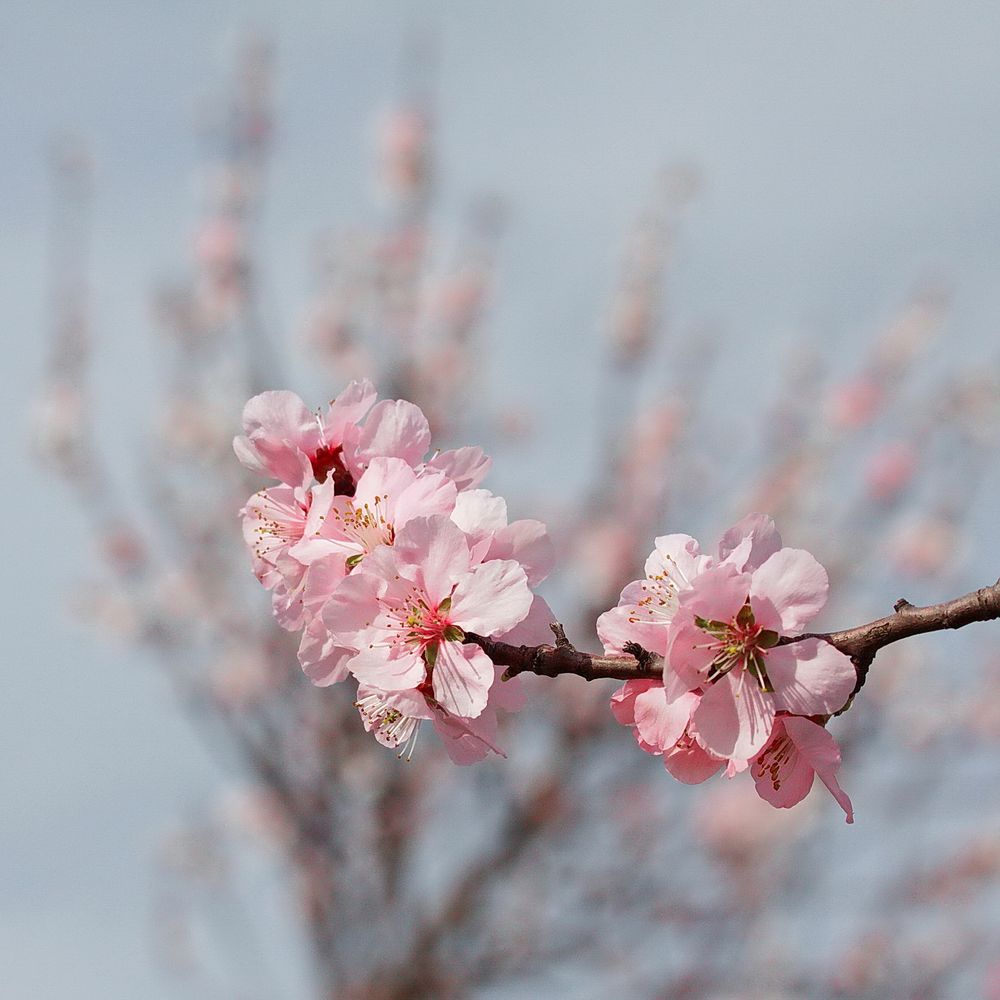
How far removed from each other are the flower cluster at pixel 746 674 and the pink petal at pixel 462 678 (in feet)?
A: 0.47

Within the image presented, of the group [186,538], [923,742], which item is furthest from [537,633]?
[923,742]

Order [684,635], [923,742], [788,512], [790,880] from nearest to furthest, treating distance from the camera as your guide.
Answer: [684,635], [790,880], [788,512], [923,742]

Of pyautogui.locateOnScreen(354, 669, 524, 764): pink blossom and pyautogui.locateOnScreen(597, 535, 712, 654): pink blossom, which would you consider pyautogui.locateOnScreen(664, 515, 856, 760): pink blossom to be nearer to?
pyautogui.locateOnScreen(597, 535, 712, 654): pink blossom

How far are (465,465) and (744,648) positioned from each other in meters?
0.44

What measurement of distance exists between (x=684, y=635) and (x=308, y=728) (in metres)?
4.85

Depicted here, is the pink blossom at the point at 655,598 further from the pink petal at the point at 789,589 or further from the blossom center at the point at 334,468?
the blossom center at the point at 334,468

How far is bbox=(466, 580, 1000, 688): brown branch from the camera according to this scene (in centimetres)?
112

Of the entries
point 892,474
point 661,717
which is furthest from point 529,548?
point 892,474

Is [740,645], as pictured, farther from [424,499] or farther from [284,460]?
[284,460]

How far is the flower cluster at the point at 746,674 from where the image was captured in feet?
4.01

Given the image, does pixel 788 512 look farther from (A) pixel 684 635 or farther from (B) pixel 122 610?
(A) pixel 684 635

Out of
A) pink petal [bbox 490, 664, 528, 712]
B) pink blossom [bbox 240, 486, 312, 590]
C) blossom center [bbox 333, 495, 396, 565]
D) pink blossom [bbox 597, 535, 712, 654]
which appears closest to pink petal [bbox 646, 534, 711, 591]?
pink blossom [bbox 597, 535, 712, 654]

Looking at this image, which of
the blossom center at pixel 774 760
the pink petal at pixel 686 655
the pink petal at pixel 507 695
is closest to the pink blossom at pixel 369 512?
the pink petal at pixel 507 695

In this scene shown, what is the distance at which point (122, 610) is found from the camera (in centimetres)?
→ 804
